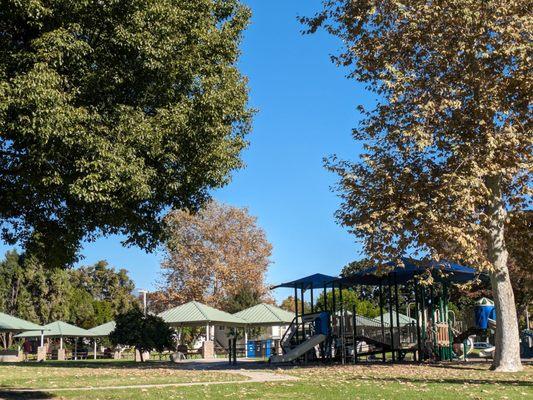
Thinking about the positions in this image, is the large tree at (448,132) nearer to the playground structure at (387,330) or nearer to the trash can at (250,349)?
the playground structure at (387,330)

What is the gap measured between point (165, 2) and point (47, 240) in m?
5.32

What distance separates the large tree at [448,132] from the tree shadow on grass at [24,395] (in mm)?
8556

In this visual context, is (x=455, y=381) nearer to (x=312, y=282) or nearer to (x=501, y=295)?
(x=501, y=295)

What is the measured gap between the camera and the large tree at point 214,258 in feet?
161

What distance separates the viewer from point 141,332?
30.0 meters

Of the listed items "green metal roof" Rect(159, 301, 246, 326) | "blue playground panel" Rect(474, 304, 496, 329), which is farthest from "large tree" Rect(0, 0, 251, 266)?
"green metal roof" Rect(159, 301, 246, 326)

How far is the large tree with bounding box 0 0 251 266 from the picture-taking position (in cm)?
1062

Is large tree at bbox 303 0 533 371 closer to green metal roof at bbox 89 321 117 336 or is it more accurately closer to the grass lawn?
the grass lawn

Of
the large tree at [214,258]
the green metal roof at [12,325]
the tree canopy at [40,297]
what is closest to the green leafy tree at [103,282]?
the tree canopy at [40,297]

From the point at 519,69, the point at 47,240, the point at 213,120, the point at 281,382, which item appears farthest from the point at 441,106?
the point at 47,240

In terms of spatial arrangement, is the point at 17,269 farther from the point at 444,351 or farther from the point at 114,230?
the point at 114,230

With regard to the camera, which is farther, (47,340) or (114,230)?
(47,340)

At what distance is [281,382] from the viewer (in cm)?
1455

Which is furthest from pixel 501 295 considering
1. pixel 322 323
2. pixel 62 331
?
pixel 62 331
